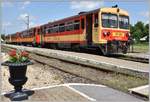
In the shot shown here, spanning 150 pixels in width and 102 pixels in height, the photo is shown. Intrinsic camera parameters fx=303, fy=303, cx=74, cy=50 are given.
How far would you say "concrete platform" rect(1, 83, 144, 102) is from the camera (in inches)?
293

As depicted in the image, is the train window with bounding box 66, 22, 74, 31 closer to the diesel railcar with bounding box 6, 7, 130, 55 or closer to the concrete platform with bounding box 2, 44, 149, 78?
the diesel railcar with bounding box 6, 7, 130, 55

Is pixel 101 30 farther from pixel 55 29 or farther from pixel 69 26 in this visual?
pixel 55 29

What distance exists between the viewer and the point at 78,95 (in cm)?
Answer: 786

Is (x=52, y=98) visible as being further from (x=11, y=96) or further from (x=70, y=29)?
(x=70, y=29)

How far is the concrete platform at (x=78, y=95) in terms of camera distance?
7.45 meters

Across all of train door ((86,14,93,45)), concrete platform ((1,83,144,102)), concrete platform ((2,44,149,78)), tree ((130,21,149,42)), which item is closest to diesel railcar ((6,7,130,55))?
train door ((86,14,93,45))

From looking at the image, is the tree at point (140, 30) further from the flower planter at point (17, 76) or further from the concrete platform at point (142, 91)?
the flower planter at point (17, 76)

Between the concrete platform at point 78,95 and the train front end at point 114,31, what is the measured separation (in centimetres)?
1275

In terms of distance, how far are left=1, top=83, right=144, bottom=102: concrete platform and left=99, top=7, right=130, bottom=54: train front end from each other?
41.8ft

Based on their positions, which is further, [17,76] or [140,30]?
[140,30]

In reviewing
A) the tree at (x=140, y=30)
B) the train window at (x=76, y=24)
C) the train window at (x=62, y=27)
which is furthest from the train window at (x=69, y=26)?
the tree at (x=140, y=30)

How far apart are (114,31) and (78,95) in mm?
14743

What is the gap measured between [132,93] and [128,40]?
15.3m

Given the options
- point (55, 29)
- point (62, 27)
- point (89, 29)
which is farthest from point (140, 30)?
point (89, 29)
